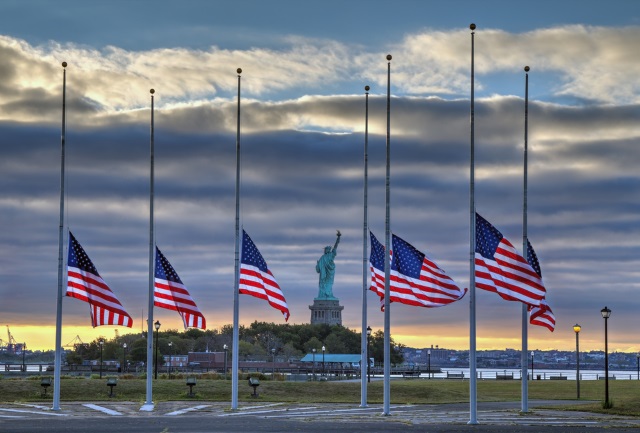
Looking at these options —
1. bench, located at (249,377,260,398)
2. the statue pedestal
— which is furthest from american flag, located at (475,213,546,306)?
the statue pedestal

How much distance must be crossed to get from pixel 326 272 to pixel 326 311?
1150 cm

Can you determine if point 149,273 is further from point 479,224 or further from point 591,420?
point 591,420

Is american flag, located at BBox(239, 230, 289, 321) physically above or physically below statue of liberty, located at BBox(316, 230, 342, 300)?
below

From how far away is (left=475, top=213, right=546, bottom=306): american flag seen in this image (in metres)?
37.8

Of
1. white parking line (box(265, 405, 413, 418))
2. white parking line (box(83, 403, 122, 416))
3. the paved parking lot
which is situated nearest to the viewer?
the paved parking lot

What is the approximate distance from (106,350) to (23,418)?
12355 cm

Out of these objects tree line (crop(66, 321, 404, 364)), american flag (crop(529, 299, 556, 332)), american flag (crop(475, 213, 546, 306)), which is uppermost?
american flag (crop(475, 213, 546, 306))

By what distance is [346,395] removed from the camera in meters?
56.8

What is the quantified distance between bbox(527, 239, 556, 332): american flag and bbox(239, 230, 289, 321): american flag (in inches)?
398

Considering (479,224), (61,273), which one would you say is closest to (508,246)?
(479,224)

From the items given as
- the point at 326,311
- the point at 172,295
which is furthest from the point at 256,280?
the point at 326,311

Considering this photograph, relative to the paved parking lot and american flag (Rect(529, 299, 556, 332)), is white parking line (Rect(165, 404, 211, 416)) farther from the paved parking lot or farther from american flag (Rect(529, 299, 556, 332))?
american flag (Rect(529, 299, 556, 332))

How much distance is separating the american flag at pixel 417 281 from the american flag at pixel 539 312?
2.82 meters

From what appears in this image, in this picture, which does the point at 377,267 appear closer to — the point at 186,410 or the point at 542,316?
the point at 542,316
